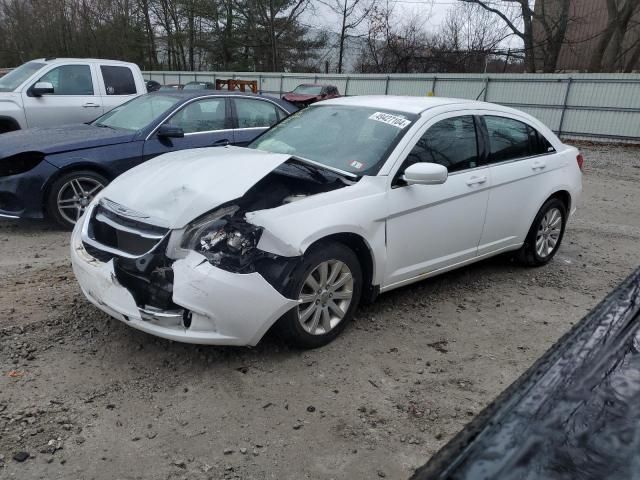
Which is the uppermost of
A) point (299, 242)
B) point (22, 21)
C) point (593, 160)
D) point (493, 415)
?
point (22, 21)

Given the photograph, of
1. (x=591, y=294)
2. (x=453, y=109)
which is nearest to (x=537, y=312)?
(x=591, y=294)

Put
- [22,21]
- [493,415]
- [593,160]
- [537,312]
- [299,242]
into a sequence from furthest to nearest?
[22,21], [593,160], [537,312], [299,242], [493,415]

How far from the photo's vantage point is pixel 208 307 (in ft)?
9.56

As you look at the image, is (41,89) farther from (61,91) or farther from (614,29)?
(614,29)

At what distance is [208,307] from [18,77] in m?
7.62

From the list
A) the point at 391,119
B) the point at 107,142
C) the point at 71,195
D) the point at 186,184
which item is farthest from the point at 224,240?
the point at 107,142

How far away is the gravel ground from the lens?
97.6 inches

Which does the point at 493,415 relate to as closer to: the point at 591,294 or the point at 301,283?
the point at 301,283

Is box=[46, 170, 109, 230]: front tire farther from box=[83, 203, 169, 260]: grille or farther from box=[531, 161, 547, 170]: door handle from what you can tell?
box=[531, 161, 547, 170]: door handle

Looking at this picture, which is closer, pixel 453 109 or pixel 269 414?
pixel 269 414

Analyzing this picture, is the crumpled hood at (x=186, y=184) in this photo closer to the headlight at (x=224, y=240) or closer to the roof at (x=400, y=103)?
the headlight at (x=224, y=240)

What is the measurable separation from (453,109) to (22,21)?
39.7 m

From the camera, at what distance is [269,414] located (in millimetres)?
2807

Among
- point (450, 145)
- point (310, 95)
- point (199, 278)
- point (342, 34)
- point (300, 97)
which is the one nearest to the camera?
point (199, 278)
